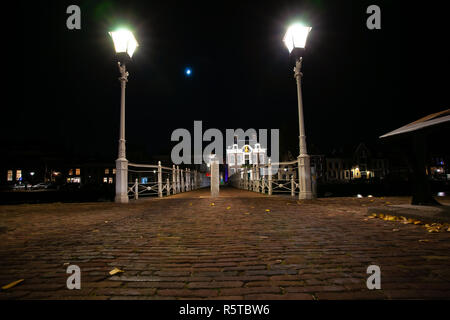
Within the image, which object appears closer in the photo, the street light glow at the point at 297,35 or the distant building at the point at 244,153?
the street light glow at the point at 297,35

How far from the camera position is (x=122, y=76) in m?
9.74

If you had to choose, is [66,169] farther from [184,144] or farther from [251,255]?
[251,255]

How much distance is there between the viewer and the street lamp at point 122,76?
9.08 m

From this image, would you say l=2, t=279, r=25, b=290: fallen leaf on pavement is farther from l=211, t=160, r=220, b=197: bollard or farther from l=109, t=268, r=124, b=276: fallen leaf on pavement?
l=211, t=160, r=220, b=197: bollard

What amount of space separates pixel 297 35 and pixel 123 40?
667 cm

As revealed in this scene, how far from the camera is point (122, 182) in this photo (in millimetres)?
9492

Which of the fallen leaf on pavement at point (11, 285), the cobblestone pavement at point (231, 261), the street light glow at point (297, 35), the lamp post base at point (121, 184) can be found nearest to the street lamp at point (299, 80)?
the street light glow at point (297, 35)

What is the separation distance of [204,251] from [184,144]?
51189 mm

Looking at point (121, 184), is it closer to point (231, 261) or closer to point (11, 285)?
point (11, 285)

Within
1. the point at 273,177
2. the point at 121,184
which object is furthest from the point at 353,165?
the point at 121,184

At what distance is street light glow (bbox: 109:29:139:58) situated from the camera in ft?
29.5

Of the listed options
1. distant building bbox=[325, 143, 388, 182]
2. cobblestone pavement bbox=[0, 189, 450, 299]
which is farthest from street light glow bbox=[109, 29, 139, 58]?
distant building bbox=[325, 143, 388, 182]


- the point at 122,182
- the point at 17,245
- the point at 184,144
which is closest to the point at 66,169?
the point at 184,144

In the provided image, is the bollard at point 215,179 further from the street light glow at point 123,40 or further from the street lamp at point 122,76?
the street light glow at point 123,40
